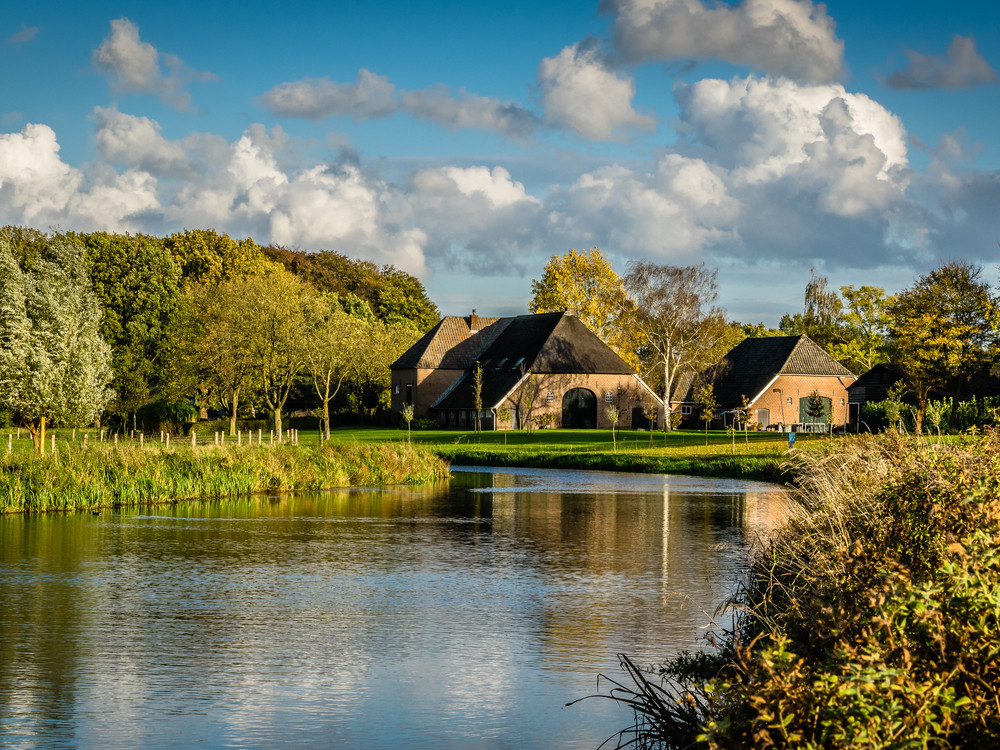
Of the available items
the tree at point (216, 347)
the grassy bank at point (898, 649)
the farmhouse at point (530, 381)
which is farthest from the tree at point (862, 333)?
the grassy bank at point (898, 649)

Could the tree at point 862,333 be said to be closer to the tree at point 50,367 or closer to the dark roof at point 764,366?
the dark roof at point 764,366

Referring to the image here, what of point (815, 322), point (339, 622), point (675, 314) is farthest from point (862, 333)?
point (339, 622)

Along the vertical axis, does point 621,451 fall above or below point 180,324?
below

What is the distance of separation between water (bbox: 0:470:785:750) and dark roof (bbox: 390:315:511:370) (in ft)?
151

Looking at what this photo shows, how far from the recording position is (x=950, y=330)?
5191cm

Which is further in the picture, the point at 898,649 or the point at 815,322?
the point at 815,322

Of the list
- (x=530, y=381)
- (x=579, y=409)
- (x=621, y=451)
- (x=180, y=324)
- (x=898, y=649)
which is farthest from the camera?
(x=579, y=409)

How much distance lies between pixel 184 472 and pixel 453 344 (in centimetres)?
4464

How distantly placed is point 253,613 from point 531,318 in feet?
189

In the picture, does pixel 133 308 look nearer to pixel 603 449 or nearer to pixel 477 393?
pixel 477 393

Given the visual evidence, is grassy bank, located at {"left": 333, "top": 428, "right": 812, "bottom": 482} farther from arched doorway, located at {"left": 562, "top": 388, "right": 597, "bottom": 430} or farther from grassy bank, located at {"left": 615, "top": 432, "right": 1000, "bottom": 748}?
grassy bank, located at {"left": 615, "top": 432, "right": 1000, "bottom": 748}

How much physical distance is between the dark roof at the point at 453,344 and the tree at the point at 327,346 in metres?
3.73

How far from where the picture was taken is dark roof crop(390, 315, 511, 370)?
7019cm

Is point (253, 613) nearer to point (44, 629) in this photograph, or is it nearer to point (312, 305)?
point (44, 629)
